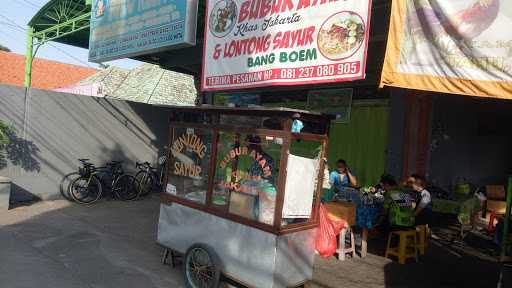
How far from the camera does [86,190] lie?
9484 mm

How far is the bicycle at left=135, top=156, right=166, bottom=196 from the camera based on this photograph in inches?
425

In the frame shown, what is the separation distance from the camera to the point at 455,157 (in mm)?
10258

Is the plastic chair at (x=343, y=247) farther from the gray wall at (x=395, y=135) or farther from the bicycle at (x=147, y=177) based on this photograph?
the bicycle at (x=147, y=177)

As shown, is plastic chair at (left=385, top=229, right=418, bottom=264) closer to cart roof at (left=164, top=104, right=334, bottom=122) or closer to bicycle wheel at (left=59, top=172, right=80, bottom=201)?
cart roof at (left=164, top=104, right=334, bottom=122)

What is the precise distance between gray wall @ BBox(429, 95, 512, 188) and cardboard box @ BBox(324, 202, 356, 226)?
3.70 meters

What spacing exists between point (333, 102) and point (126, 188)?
563 centimetres

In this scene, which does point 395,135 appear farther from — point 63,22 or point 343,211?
point 63,22

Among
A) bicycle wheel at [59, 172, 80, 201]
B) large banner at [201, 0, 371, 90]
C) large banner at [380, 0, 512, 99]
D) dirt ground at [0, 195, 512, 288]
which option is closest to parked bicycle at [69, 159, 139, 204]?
bicycle wheel at [59, 172, 80, 201]

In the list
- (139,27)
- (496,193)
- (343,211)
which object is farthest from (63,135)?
(496,193)

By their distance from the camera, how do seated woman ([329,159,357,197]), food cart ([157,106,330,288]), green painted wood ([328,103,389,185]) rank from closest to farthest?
food cart ([157,106,330,288])
seated woman ([329,159,357,197])
green painted wood ([328,103,389,185])

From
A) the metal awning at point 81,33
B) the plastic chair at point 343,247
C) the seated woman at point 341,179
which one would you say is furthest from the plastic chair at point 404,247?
the metal awning at point 81,33

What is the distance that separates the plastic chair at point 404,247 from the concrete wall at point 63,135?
24.8 ft

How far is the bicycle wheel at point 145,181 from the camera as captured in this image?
1074 cm

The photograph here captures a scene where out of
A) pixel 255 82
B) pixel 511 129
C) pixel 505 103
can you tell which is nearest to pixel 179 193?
pixel 255 82
